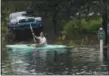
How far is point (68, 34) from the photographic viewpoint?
2386cm

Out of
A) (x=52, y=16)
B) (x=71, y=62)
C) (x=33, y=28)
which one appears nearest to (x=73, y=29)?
(x=52, y=16)

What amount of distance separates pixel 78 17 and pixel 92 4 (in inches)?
97.3

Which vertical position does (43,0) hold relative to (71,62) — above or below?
above

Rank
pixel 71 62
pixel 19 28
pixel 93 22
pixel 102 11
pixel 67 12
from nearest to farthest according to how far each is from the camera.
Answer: pixel 71 62 → pixel 102 11 → pixel 67 12 → pixel 93 22 → pixel 19 28

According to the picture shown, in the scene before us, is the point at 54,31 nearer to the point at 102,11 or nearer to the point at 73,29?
the point at 73,29

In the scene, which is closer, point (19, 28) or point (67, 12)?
point (67, 12)

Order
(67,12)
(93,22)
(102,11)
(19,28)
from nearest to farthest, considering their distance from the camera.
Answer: (102,11)
(67,12)
(93,22)
(19,28)

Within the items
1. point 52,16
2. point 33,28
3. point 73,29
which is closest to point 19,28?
point 33,28

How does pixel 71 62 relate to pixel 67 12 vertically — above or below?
below

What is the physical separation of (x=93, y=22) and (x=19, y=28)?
15.9 feet

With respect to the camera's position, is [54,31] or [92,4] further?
[54,31]

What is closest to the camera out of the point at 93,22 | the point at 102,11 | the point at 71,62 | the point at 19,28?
the point at 71,62

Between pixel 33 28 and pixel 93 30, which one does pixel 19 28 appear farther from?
pixel 93 30

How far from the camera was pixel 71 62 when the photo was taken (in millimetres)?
13461
